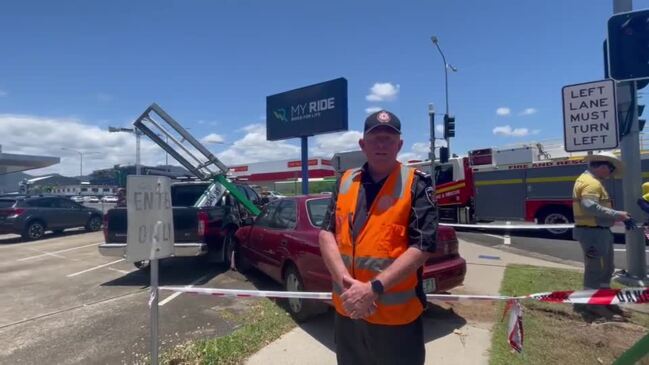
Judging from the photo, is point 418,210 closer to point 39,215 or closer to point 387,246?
point 387,246

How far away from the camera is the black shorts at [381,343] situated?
217 centimetres

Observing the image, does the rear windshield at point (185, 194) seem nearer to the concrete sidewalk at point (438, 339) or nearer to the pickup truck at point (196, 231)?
the pickup truck at point (196, 231)

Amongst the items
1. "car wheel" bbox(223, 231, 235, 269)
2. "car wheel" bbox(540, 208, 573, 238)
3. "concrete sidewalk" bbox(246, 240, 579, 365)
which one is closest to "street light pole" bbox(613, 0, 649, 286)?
"concrete sidewalk" bbox(246, 240, 579, 365)

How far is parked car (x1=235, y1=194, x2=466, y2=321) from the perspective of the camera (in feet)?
14.9

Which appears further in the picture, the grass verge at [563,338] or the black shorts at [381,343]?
the grass verge at [563,338]

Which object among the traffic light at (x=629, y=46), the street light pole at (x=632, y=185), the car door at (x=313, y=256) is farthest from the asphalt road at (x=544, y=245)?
the traffic light at (x=629, y=46)

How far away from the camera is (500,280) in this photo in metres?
6.69

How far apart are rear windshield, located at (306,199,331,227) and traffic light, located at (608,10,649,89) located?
3.31m

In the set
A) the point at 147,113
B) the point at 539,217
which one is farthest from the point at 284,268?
the point at 539,217

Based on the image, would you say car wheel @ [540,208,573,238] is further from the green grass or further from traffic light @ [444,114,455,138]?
the green grass

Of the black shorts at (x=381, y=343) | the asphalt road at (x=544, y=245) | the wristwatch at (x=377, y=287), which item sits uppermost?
the wristwatch at (x=377, y=287)

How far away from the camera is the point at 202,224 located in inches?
297

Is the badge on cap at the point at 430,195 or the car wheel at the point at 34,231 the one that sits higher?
the badge on cap at the point at 430,195

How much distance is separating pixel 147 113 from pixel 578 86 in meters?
9.48
